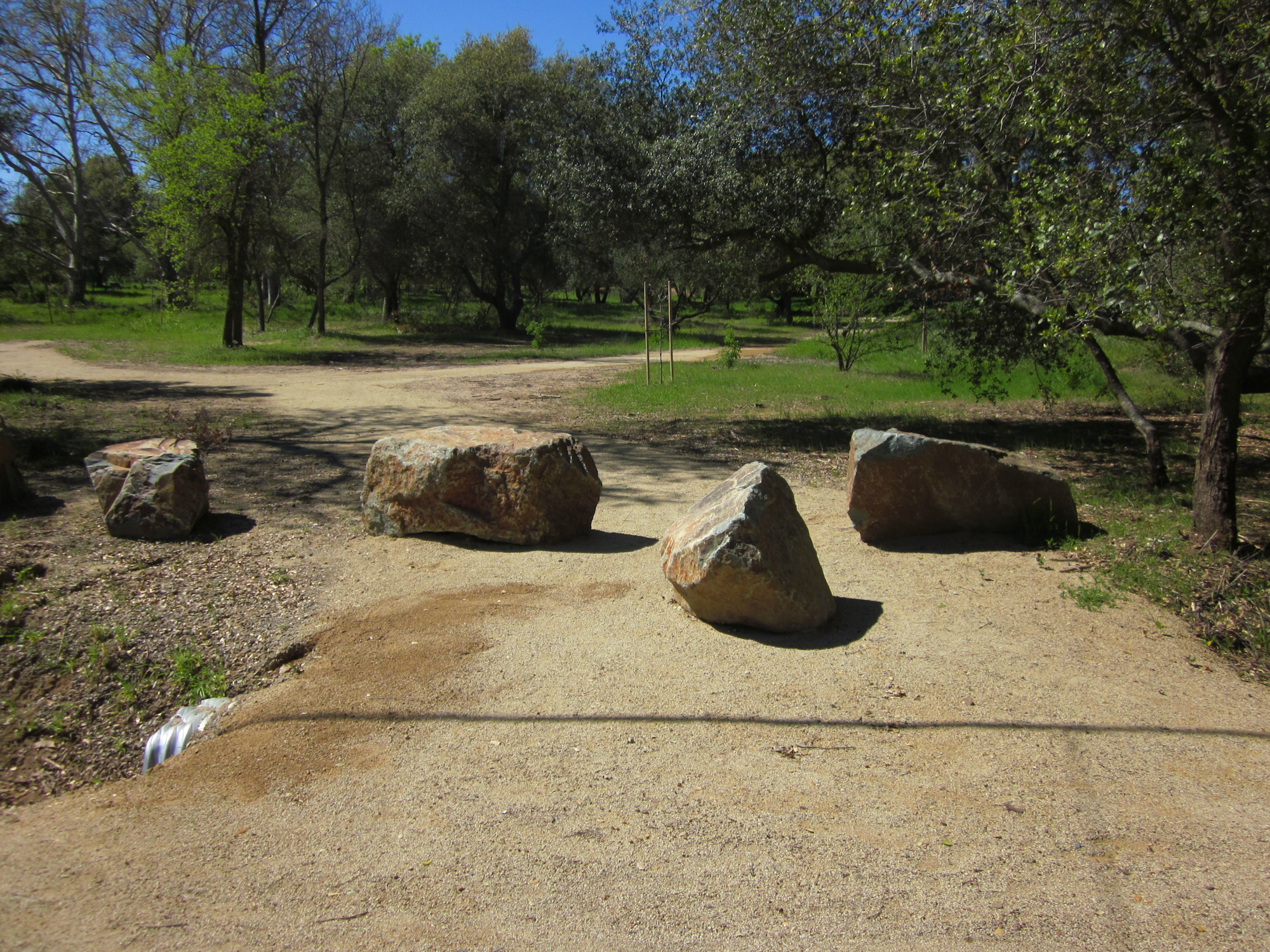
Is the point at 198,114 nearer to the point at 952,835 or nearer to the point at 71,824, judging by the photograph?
the point at 71,824

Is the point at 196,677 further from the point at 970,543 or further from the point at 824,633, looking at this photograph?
the point at 970,543

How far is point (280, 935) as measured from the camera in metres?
2.70

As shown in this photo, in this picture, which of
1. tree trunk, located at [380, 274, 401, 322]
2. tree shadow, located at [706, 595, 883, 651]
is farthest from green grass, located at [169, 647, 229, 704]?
tree trunk, located at [380, 274, 401, 322]

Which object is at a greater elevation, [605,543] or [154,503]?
[154,503]

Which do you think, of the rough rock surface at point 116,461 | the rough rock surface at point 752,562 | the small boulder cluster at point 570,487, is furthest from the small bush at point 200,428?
the rough rock surface at point 752,562

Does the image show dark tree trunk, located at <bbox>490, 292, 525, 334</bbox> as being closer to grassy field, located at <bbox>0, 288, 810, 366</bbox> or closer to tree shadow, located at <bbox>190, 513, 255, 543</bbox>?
grassy field, located at <bbox>0, 288, 810, 366</bbox>

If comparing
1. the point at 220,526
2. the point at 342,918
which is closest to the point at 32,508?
the point at 220,526

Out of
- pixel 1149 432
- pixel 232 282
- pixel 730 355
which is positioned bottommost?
pixel 1149 432

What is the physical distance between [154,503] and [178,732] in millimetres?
2807

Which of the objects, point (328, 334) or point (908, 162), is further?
point (328, 334)

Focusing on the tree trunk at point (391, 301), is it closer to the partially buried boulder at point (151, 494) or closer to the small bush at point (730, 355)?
the small bush at point (730, 355)

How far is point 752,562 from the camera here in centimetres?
473

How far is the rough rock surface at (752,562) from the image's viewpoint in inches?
187

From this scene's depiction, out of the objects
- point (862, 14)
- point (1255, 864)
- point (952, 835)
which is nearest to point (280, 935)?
point (952, 835)
